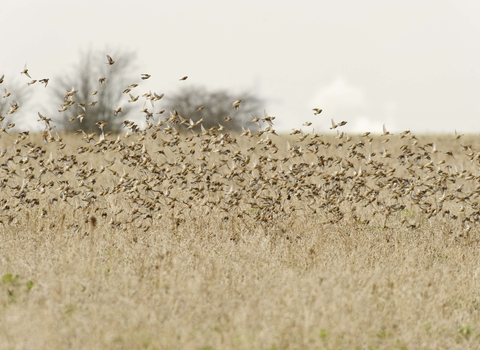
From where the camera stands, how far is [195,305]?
5.91 metres

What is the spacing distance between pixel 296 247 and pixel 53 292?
395 cm

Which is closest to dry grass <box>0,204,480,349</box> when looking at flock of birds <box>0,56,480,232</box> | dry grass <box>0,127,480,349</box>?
dry grass <box>0,127,480,349</box>

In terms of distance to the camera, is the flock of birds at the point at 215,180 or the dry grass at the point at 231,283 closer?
the dry grass at the point at 231,283

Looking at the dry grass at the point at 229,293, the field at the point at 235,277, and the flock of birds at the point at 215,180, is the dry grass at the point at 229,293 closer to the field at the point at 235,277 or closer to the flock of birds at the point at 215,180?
the field at the point at 235,277

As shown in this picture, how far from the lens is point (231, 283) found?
6.79 meters

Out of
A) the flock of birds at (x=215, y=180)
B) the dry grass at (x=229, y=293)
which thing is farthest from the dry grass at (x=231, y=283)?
the flock of birds at (x=215, y=180)

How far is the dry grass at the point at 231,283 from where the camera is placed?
5359 mm

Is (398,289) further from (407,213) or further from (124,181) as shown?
(407,213)

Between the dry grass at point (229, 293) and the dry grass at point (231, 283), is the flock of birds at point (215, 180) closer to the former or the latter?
the dry grass at point (231, 283)

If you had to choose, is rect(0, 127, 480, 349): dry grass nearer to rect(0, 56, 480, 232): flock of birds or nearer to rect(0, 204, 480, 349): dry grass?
rect(0, 204, 480, 349): dry grass

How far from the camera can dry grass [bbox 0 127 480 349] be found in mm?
5359

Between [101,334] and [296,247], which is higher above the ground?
[296,247]

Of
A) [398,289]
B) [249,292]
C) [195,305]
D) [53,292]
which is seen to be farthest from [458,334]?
[53,292]

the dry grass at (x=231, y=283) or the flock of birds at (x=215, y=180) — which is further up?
the flock of birds at (x=215, y=180)
